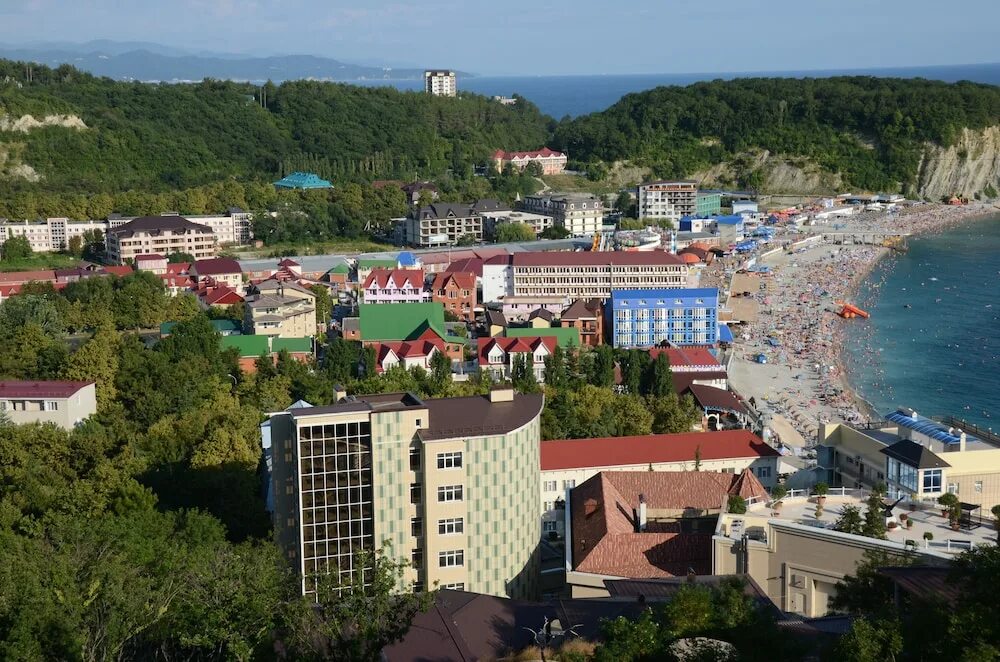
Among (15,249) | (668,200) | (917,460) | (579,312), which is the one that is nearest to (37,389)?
(579,312)

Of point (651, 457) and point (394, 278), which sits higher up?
point (394, 278)

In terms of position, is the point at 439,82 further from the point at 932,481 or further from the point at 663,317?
the point at 932,481

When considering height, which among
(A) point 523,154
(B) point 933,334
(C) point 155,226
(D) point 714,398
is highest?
(A) point 523,154

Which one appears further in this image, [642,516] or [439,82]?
[439,82]

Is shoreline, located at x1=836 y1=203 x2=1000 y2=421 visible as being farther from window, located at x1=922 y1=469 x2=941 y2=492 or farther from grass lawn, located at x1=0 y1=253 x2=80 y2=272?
grass lawn, located at x1=0 y1=253 x2=80 y2=272

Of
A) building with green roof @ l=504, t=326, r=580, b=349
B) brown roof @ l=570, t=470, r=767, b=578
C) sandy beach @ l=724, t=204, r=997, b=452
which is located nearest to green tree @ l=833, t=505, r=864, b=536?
brown roof @ l=570, t=470, r=767, b=578

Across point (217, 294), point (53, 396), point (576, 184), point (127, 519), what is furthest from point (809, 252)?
point (127, 519)
